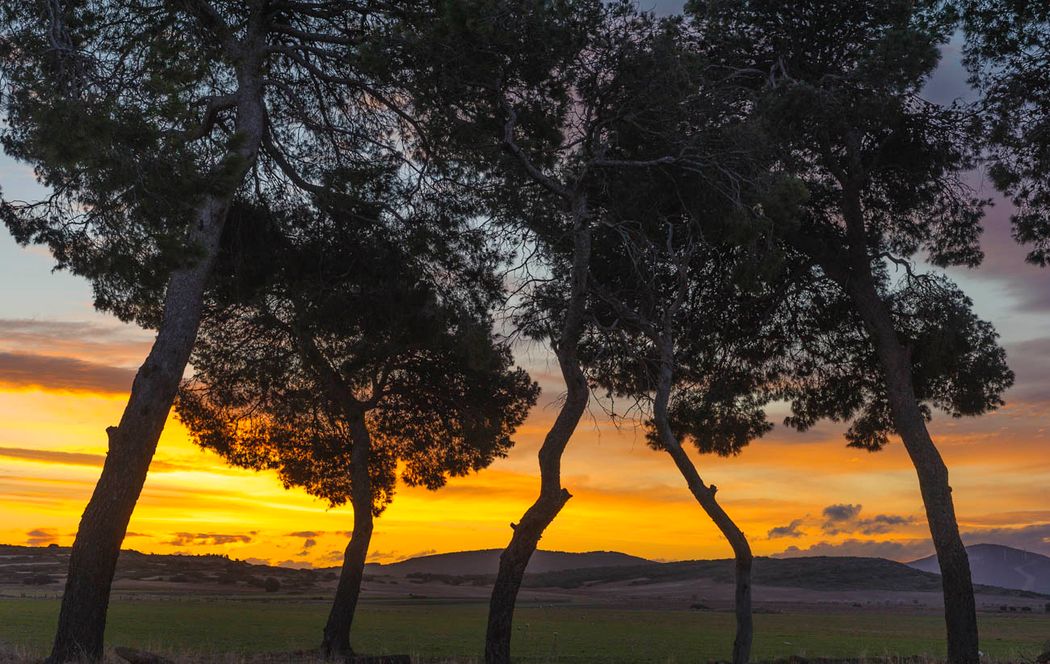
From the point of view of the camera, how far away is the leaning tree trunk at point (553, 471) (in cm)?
1939

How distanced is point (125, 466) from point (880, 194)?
1943cm

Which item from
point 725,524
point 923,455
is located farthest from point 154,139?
point 923,455

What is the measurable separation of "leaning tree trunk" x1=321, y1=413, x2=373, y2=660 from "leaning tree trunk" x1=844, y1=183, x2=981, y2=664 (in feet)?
40.5

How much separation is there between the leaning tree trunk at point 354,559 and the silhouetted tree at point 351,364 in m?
0.03

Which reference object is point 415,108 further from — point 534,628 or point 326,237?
point 534,628

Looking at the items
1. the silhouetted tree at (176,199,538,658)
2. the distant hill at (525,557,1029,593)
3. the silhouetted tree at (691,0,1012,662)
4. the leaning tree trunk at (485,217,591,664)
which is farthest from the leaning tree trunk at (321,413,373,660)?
the distant hill at (525,557,1029,593)

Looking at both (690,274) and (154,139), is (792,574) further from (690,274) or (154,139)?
(154,139)

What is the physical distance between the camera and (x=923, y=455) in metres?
23.0

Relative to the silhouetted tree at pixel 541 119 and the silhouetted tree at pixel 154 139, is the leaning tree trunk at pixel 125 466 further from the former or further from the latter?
the silhouetted tree at pixel 541 119

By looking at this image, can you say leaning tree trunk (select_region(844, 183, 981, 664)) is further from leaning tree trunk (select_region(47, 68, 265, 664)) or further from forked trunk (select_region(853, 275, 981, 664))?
leaning tree trunk (select_region(47, 68, 265, 664))

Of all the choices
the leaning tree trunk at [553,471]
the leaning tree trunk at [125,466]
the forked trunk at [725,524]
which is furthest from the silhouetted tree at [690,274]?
the leaning tree trunk at [125,466]

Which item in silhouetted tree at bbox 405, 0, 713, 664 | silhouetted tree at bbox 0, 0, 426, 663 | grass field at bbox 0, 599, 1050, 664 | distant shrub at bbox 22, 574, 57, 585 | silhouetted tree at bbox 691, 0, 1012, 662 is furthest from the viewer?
distant shrub at bbox 22, 574, 57, 585

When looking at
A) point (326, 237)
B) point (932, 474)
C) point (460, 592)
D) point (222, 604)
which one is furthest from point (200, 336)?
point (460, 592)

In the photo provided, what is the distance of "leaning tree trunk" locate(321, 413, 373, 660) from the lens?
23641 millimetres
